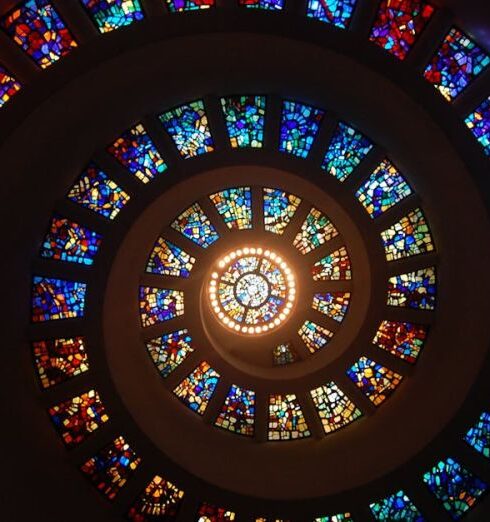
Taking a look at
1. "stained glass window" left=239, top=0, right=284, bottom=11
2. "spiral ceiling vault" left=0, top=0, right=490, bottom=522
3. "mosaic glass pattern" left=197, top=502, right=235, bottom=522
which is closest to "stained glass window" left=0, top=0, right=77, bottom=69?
"spiral ceiling vault" left=0, top=0, right=490, bottom=522

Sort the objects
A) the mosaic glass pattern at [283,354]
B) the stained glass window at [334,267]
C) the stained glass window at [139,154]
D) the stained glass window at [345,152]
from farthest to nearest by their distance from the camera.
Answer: the mosaic glass pattern at [283,354]
the stained glass window at [334,267]
the stained glass window at [345,152]
the stained glass window at [139,154]

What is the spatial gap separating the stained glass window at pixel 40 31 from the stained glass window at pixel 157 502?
7.43 m

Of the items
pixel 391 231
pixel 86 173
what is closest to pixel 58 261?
pixel 86 173

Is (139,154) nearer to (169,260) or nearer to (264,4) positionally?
(169,260)

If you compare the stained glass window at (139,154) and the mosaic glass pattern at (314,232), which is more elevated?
the stained glass window at (139,154)

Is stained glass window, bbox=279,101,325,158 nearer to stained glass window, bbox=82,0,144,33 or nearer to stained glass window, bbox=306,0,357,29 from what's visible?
stained glass window, bbox=306,0,357,29

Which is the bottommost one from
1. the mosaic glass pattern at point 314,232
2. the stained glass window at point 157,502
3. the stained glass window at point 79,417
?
the stained glass window at point 157,502

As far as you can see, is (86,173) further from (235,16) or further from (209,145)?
(235,16)

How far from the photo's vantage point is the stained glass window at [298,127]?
9.78 m

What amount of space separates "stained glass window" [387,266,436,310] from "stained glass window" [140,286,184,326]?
4072 mm

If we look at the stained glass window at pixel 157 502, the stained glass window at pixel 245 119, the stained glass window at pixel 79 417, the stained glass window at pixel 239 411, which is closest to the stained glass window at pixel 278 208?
the stained glass window at pixel 245 119

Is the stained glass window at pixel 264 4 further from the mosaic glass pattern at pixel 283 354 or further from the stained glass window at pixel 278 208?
the mosaic glass pattern at pixel 283 354

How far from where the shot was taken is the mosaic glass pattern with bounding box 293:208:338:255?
1101cm

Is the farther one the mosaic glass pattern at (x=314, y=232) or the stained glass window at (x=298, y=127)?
the mosaic glass pattern at (x=314, y=232)
